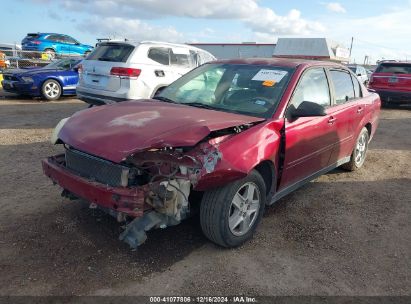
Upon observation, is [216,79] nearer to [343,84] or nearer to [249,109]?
[249,109]

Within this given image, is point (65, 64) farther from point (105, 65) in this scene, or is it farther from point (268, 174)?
point (268, 174)

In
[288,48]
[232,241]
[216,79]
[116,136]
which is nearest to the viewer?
[116,136]

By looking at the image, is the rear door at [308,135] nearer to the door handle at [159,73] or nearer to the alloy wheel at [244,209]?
the alloy wheel at [244,209]

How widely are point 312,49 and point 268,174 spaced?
47.4 feet

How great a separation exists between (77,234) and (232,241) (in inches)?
57.6

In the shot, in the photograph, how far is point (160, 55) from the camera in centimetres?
864

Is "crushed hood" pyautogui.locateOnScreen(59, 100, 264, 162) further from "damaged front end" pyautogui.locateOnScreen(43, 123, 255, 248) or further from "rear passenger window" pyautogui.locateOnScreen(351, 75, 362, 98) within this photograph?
"rear passenger window" pyautogui.locateOnScreen(351, 75, 362, 98)

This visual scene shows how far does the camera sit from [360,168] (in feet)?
19.9

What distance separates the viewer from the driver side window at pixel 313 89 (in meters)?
3.97

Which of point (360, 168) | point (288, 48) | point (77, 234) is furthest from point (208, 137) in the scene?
point (288, 48)

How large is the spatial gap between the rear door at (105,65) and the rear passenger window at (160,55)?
49 cm

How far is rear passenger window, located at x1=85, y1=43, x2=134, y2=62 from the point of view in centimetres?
792

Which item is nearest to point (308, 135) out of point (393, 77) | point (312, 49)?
point (393, 77)

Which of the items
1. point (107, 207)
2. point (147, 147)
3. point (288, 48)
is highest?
point (288, 48)
